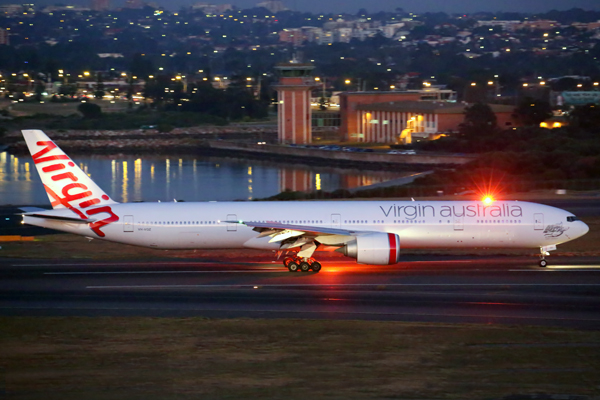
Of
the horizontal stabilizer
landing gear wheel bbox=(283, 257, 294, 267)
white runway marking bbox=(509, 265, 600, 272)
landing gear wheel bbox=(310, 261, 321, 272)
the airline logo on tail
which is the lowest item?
white runway marking bbox=(509, 265, 600, 272)

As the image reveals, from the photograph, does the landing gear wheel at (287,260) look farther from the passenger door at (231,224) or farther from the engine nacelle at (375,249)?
the engine nacelle at (375,249)

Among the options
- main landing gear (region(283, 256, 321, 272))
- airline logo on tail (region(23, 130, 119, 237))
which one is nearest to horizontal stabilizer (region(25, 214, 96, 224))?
airline logo on tail (region(23, 130, 119, 237))

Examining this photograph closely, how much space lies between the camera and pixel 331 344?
20.5 m

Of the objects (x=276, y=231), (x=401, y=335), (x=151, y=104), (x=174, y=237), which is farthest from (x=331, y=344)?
(x=151, y=104)

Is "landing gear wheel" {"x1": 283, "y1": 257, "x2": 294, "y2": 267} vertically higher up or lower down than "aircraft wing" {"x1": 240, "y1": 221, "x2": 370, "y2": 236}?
lower down

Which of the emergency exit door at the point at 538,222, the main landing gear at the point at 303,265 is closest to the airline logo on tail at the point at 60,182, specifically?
the main landing gear at the point at 303,265

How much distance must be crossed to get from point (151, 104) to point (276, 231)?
170591 millimetres

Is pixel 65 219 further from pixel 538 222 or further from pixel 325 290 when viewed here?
pixel 538 222

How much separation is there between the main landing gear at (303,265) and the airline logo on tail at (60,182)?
7.60 metres

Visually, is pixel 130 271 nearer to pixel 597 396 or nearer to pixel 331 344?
pixel 331 344

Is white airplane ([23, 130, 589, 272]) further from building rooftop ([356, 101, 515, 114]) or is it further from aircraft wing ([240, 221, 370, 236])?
building rooftop ([356, 101, 515, 114])

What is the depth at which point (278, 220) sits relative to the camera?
105 feet

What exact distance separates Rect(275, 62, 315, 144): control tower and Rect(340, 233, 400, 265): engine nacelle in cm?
10173

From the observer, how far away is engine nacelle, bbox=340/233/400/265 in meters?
29.9
